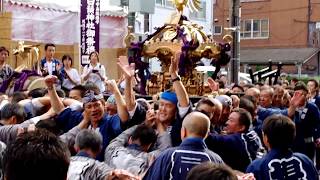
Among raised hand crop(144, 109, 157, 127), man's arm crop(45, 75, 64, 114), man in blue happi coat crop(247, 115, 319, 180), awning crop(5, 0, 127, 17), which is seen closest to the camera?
man in blue happi coat crop(247, 115, 319, 180)

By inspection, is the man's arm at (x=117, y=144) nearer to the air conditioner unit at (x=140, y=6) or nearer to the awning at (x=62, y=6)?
the awning at (x=62, y=6)

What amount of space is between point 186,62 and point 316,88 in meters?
2.62

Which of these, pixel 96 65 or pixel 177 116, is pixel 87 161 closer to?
pixel 177 116

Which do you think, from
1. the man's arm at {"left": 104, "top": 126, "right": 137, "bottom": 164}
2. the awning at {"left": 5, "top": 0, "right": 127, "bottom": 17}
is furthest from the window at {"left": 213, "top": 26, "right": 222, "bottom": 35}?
the man's arm at {"left": 104, "top": 126, "right": 137, "bottom": 164}

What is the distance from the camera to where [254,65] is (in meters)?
32.2

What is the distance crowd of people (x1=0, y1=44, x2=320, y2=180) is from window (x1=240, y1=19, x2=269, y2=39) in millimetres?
28672

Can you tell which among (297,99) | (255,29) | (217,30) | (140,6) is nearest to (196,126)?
(297,99)

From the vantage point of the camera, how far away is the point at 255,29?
3531cm

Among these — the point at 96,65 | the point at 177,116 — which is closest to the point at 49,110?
the point at 177,116

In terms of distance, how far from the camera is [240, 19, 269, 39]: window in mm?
34831

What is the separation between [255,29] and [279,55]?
3412 millimetres

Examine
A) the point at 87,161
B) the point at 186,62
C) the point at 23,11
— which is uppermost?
the point at 23,11

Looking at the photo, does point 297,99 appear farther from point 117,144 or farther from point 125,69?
Result: point 117,144

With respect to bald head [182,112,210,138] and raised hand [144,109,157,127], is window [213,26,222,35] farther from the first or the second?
bald head [182,112,210,138]
